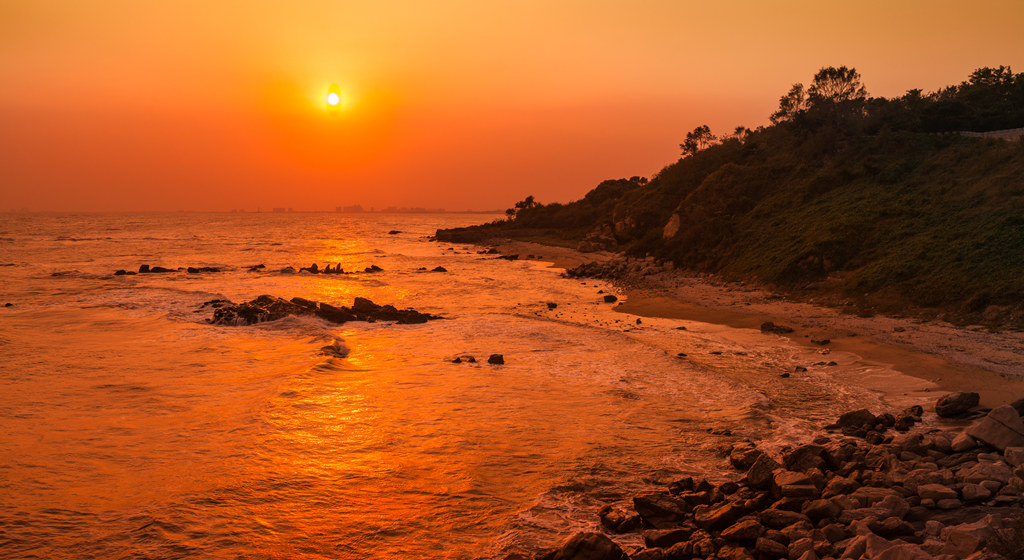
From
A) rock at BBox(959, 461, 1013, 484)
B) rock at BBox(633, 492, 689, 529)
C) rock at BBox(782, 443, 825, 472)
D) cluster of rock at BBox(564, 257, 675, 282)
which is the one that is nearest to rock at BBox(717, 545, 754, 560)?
rock at BBox(633, 492, 689, 529)

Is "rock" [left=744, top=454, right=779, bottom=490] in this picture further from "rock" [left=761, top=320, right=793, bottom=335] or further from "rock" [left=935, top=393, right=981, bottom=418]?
"rock" [left=761, top=320, right=793, bottom=335]

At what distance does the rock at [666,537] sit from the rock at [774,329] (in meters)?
16.5

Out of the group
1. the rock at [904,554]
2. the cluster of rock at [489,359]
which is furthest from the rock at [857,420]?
the cluster of rock at [489,359]

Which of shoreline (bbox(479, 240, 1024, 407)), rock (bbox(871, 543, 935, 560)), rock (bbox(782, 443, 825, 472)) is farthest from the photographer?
shoreline (bbox(479, 240, 1024, 407))

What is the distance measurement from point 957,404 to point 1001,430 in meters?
2.99

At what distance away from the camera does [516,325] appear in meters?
25.9

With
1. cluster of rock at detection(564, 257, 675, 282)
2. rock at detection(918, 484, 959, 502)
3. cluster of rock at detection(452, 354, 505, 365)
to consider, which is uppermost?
cluster of rock at detection(564, 257, 675, 282)

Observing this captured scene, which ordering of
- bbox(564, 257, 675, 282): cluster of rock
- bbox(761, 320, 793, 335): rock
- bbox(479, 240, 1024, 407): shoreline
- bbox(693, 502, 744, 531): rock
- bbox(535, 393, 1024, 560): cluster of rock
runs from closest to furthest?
bbox(535, 393, 1024, 560): cluster of rock → bbox(693, 502, 744, 531): rock → bbox(479, 240, 1024, 407): shoreline → bbox(761, 320, 793, 335): rock → bbox(564, 257, 675, 282): cluster of rock

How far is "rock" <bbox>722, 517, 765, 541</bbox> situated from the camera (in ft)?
25.3

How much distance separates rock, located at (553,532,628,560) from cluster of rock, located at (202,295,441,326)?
19941 millimetres

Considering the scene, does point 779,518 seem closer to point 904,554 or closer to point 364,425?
point 904,554

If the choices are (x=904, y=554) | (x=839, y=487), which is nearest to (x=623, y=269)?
(x=839, y=487)

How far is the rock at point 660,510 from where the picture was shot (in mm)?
8609

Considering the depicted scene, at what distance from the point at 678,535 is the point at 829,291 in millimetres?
24307
